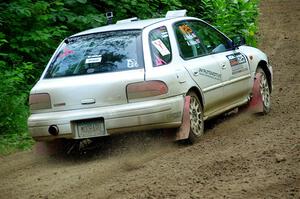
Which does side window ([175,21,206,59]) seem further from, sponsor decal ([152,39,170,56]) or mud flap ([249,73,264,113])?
mud flap ([249,73,264,113])

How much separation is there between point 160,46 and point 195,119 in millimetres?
985

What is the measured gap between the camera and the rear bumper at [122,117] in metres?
7.11

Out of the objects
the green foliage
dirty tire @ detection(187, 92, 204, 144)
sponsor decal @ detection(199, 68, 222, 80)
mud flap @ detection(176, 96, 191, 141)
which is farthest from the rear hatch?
the green foliage

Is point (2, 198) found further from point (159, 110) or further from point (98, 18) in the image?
point (98, 18)

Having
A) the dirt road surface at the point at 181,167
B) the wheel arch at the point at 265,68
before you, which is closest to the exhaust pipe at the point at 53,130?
the dirt road surface at the point at 181,167

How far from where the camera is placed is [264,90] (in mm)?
9797

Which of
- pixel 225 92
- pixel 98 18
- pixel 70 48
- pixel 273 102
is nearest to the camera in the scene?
pixel 70 48

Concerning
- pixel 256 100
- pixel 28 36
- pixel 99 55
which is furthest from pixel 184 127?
pixel 28 36

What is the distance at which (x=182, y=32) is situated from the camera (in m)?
8.40

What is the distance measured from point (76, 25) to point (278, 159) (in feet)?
22.6

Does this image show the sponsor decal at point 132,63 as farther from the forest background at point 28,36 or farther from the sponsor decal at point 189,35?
the forest background at point 28,36

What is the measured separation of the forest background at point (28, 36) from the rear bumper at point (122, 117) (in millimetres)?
1588

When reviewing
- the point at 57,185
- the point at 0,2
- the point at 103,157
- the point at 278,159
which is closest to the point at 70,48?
the point at 103,157

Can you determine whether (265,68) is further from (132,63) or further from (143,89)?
(143,89)
